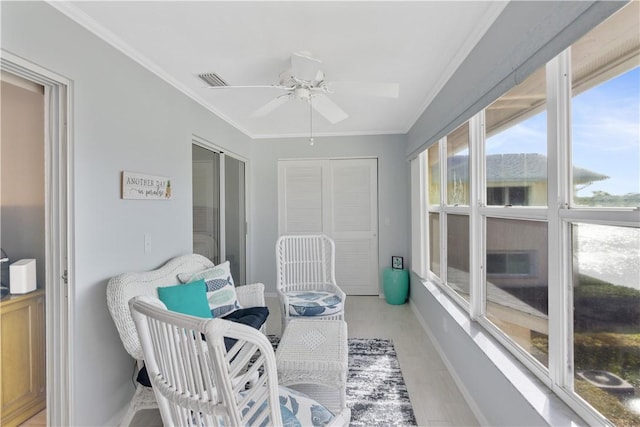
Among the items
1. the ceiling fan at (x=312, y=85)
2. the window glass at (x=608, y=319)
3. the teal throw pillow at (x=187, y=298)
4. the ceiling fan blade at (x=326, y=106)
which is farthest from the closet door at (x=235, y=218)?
the window glass at (x=608, y=319)

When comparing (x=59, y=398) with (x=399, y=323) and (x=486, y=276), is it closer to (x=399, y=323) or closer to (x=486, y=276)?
(x=486, y=276)

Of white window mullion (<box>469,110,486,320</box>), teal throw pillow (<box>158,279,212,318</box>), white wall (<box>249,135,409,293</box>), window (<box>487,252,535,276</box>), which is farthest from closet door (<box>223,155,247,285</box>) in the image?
window (<box>487,252,535,276</box>)

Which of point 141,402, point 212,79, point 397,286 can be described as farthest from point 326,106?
point 397,286

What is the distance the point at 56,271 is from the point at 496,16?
9.06 ft

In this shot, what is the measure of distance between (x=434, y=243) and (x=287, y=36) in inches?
103

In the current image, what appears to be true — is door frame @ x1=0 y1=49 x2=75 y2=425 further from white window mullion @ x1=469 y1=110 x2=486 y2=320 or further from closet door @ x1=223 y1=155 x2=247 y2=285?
white window mullion @ x1=469 y1=110 x2=486 y2=320

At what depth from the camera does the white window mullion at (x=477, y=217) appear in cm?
212

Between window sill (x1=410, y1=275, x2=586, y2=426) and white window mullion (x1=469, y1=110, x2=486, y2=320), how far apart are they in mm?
185

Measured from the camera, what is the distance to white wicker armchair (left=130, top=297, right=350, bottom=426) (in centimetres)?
79

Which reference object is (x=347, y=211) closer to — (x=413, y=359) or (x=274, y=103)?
(x=413, y=359)

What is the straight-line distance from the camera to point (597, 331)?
114 centimetres

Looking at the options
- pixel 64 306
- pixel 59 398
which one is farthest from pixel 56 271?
pixel 59 398

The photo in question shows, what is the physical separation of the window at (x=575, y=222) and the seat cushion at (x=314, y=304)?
1.29 m

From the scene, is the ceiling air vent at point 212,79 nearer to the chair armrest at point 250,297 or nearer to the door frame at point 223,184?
the door frame at point 223,184
